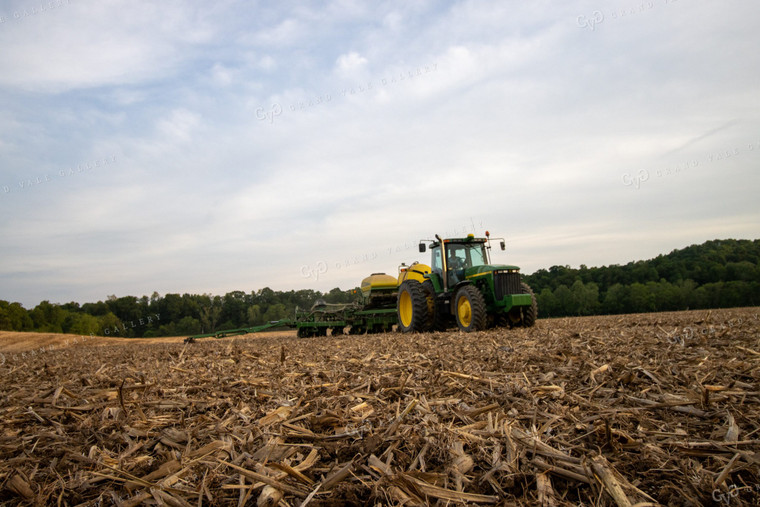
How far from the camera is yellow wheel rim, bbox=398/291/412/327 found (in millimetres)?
14148

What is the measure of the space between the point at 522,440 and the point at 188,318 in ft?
124

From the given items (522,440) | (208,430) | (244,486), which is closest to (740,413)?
(522,440)

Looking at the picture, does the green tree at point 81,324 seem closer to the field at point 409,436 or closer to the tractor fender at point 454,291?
the tractor fender at point 454,291

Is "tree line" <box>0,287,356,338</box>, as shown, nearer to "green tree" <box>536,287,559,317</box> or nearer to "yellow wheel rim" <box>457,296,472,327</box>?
"green tree" <box>536,287,559,317</box>

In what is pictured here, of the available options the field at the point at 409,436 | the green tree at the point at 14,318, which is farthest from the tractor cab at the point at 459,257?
the green tree at the point at 14,318

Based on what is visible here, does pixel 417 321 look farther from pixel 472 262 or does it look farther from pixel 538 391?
pixel 538 391

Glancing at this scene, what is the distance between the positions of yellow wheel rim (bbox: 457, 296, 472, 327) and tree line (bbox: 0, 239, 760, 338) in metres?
13.3

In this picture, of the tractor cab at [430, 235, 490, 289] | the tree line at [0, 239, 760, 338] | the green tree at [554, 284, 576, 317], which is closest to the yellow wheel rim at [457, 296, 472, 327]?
the tractor cab at [430, 235, 490, 289]

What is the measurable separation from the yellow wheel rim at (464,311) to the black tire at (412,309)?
4.19 ft

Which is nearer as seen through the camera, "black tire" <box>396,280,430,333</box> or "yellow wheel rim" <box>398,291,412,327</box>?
"black tire" <box>396,280,430,333</box>

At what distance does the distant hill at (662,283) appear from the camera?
27.5m

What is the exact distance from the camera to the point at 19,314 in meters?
32.1

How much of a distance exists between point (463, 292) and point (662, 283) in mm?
24003

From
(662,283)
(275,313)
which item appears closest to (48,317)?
(275,313)
